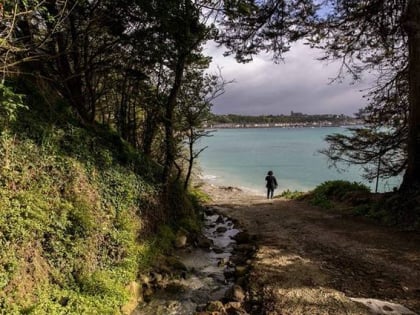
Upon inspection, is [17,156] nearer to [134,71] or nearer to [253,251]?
[134,71]

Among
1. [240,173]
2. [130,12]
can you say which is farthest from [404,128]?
[240,173]

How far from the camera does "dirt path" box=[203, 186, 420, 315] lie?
4.86m

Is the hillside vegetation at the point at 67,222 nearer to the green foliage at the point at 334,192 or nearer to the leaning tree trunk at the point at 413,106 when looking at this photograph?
the leaning tree trunk at the point at 413,106

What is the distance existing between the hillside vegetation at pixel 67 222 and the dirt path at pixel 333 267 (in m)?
2.65

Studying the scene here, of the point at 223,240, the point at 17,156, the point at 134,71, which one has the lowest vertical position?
the point at 223,240

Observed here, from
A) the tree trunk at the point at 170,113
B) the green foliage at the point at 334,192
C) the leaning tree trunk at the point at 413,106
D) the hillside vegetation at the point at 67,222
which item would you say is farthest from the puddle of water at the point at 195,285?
the green foliage at the point at 334,192

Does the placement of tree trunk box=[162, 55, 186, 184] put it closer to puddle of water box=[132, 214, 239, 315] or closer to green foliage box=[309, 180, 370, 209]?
puddle of water box=[132, 214, 239, 315]

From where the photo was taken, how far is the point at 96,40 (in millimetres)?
8438

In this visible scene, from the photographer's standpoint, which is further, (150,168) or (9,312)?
(150,168)

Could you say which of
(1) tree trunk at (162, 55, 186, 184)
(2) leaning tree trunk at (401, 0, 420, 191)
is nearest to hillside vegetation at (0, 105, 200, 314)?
(1) tree trunk at (162, 55, 186, 184)

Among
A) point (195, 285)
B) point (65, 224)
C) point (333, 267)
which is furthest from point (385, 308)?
point (65, 224)

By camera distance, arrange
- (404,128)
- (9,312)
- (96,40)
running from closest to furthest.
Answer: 1. (9,312)
2. (96,40)
3. (404,128)

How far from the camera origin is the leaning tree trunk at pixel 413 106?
8.79 m

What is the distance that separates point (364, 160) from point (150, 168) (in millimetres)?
8535
